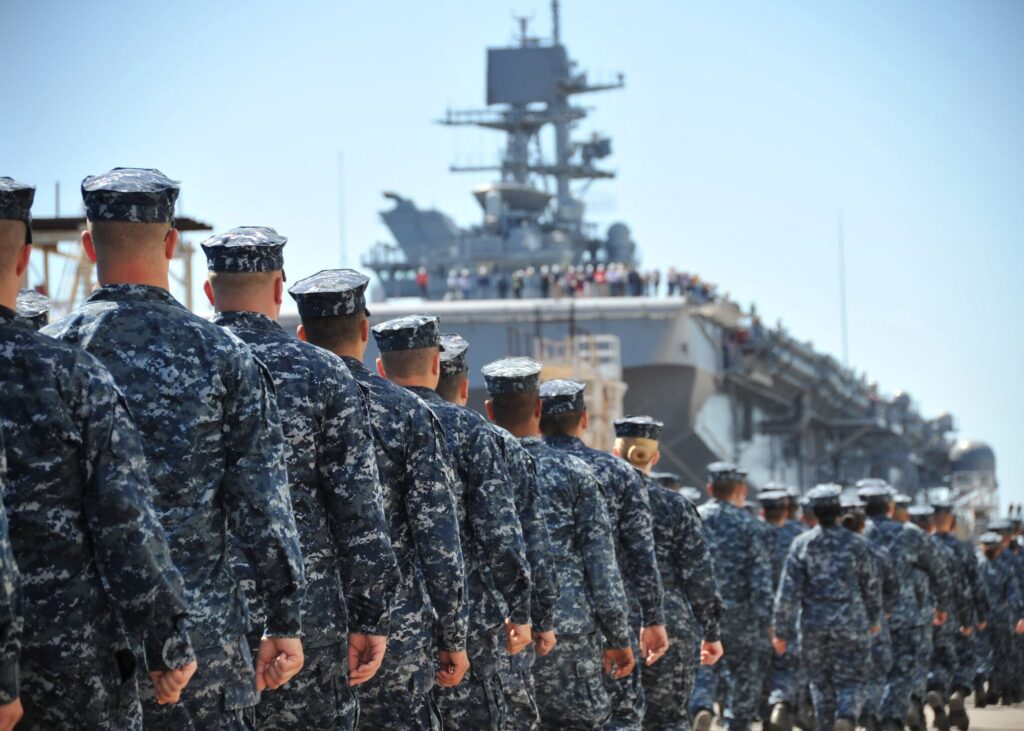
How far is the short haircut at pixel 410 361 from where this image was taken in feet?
18.8

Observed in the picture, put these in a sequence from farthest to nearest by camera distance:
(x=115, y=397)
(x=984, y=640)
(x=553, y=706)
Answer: (x=984, y=640) < (x=553, y=706) < (x=115, y=397)

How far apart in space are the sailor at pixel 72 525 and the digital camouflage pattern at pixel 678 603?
554 cm

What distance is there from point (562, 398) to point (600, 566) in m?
0.84

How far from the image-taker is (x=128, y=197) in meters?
3.76

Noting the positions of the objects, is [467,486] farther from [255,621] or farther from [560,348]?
[560,348]

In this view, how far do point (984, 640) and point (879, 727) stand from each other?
19.3 ft

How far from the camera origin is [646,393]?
40969 mm

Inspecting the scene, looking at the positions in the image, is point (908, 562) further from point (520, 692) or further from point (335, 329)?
point (335, 329)

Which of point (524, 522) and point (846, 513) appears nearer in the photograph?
point (524, 522)

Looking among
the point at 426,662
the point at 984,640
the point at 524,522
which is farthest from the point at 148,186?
the point at 984,640

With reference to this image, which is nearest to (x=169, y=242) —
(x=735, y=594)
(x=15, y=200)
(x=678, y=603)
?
(x=15, y=200)

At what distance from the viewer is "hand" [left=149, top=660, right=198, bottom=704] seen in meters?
3.42

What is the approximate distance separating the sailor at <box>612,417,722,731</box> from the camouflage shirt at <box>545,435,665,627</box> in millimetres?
666

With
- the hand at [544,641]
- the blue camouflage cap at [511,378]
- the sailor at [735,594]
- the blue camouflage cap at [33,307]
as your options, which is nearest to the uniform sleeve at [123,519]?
the blue camouflage cap at [33,307]
